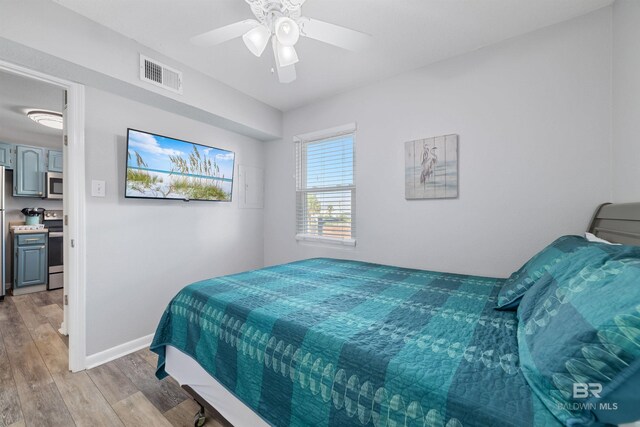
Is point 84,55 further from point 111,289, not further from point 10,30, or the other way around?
point 111,289

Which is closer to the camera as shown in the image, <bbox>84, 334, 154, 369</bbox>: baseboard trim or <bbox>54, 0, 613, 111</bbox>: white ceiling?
<bbox>54, 0, 613, 111</bbox>: white ceiling

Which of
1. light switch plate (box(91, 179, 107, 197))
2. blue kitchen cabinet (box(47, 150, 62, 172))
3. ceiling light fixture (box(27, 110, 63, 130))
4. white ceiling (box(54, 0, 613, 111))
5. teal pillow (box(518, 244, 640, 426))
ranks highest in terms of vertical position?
white ceiling (box(54, 0, 613, 111))

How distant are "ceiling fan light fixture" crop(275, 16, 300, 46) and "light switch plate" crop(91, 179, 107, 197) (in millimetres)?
1861

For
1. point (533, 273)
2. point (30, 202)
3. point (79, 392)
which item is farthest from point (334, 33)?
point (30, 202)

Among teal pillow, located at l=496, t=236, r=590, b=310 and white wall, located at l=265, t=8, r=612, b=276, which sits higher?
white wall, located at l=265, t=8, r=612, b=276

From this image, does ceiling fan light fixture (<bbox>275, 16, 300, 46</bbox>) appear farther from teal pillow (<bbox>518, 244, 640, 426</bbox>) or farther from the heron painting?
teal pillow (<bbox>518, 244, 640, 426</bbox>)

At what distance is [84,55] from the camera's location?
183 centimetres

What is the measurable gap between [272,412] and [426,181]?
2116 millimetres

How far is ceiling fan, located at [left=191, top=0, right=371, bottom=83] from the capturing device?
1467mm

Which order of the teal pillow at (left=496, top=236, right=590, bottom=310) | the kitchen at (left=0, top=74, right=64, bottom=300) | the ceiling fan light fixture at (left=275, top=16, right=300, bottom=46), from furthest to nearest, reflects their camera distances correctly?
the kitchen at (left=0, top=74, right=64, bottom=300), the ceiling fan light fixture at (left=275, top=16, right=300, bottom=46), the teal pillow at (left=496, top=236, right=590, bottom=310)

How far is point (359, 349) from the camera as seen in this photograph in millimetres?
929

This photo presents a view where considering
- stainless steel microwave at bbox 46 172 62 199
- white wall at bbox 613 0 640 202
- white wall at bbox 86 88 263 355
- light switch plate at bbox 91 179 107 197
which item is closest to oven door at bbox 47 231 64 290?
stainless steel microwave at bbox 46 172 62 199

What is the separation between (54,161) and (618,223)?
6.76m

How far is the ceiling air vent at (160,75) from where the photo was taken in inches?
84.9
